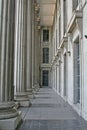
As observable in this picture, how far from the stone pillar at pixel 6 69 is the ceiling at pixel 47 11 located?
96.2ft

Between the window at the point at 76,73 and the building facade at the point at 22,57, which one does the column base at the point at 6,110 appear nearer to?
the building facade at the point at 22,57

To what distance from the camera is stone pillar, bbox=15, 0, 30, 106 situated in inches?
614

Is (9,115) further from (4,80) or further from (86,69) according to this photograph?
(86,69)

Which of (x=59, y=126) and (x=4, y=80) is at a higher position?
(x=4, y=80)

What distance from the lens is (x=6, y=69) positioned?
331 inches

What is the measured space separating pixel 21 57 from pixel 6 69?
792 cm

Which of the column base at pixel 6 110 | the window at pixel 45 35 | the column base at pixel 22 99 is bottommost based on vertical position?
the column base at pixel 22 99

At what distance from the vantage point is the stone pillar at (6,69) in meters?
8.01

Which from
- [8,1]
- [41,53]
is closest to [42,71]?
[41,53]

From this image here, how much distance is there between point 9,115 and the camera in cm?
809

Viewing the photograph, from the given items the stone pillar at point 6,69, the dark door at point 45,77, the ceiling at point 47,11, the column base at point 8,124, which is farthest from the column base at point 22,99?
the dark door at point 45,77

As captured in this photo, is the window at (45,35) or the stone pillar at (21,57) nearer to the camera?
the stone pillar at (21,57)

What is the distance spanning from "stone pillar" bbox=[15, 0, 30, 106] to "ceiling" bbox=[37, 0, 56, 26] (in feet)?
68.2

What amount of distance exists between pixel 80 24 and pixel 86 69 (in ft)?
6.95
